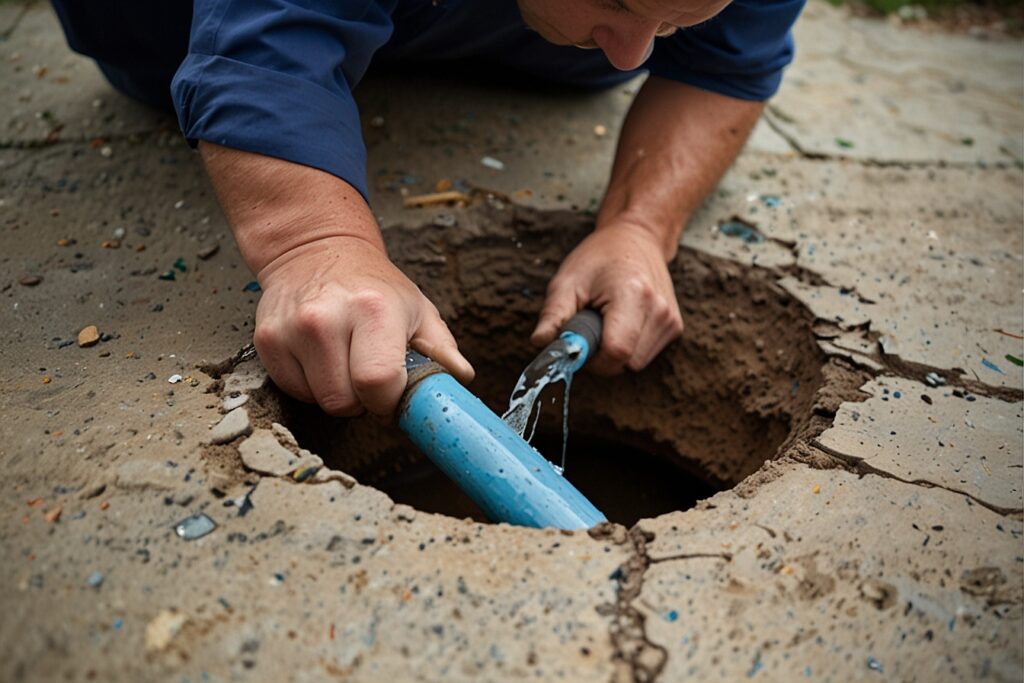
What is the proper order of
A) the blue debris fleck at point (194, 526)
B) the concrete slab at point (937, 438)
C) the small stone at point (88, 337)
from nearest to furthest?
the blue debris fleck at point (194, 526) → the concrete slab at point (937, 438) → the small stone at point (88, 337)

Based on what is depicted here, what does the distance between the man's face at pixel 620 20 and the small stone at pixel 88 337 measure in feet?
3.02

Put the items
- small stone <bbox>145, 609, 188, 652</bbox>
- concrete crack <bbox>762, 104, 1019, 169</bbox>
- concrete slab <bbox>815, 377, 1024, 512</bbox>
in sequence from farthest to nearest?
concrete crack <bbox>762, 104, 1019, 169</bbox> → concrete slab <bbox>815, 377, 1024, 512</bbox> → small stone <bbox>145, 609, 188, 652</bbox>

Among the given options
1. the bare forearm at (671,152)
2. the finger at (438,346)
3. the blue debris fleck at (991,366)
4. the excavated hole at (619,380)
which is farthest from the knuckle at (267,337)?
the blue debris fleck at (991,366)

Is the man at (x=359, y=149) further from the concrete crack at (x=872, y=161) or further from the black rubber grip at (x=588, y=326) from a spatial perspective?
the concrete crack at (x=872, y=161)

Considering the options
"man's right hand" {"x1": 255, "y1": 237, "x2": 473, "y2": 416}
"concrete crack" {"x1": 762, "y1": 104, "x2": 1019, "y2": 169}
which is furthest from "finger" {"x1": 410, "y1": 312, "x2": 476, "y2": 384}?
"concrete crack" {"x1": 762, "y1": 104, "x2": 1019, "y2": 169}

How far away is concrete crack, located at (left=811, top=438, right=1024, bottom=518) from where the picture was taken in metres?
1.29

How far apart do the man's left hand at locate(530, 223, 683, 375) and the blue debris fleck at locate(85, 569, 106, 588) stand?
0.87 meters

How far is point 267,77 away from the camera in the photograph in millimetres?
1380

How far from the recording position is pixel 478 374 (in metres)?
2.02

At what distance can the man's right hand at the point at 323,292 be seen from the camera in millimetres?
1286

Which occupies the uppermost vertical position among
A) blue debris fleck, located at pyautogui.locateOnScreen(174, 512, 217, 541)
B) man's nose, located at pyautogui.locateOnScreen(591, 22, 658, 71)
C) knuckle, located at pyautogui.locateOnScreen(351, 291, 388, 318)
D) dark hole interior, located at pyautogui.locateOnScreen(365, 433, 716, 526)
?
man's nose, located at pyautogui.locateOnScreen(591, 22, 658, 71)

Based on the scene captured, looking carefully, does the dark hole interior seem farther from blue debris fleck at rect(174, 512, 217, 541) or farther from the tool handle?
blue debris fleck at rect(174, 512, 217, 541)

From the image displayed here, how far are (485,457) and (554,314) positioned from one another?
485 mm

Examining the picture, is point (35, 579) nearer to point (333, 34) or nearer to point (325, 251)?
point (325, 251)
